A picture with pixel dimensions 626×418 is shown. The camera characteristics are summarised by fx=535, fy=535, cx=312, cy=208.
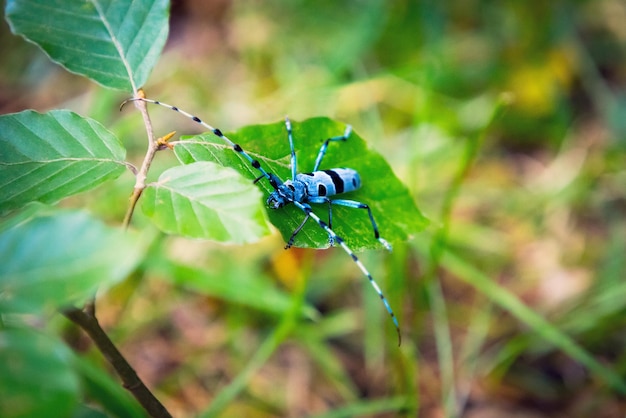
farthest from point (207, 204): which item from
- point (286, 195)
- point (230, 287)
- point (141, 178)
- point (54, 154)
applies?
point (230, 287)

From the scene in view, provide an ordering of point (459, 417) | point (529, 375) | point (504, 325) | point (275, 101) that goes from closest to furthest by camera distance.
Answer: point (459, 417) < point (529, 375) < point (504, 325) < point (275, 101)

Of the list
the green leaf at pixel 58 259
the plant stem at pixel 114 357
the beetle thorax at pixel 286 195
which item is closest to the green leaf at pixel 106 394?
the plant stem at pixel 114 357

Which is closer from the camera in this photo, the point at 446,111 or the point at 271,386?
the point at 271,386

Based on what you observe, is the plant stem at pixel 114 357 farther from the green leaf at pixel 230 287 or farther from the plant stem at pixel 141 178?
the green leaf at pixel 230 287

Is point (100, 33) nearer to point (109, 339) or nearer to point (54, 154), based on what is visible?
point (54, 154)

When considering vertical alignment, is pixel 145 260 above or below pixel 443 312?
above

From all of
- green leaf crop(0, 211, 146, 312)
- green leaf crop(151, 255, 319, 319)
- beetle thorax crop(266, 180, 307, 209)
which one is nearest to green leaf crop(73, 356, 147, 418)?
green leaf crop(151, 255, 319, 319)

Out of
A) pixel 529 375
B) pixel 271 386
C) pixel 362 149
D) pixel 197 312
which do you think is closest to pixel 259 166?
pixel 362 149

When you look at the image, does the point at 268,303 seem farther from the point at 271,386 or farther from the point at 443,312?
the point at 443,312
